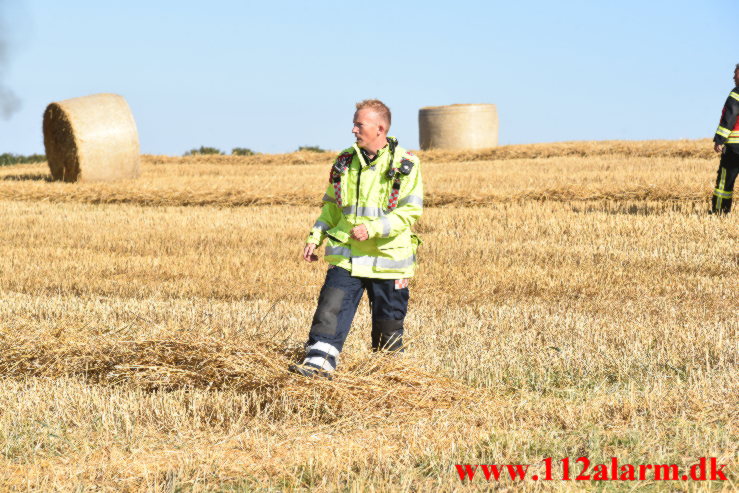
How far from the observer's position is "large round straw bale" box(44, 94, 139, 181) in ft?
65.3

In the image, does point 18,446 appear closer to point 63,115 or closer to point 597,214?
point 597,214

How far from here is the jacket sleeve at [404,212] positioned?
5.53m

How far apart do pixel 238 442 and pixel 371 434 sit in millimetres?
695

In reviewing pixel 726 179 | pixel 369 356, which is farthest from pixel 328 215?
pixel 726 179

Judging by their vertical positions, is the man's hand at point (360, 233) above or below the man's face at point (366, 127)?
below

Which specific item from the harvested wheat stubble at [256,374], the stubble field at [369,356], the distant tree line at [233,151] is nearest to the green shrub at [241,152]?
the distant tree line at [233,151]

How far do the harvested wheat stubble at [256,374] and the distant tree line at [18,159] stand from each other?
78.2 ft

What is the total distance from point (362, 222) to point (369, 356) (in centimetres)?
91

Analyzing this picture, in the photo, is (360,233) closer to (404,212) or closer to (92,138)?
(404,212)

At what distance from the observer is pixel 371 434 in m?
5.06

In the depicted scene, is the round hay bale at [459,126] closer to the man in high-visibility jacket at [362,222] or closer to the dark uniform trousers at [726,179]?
the dark uniform trousers at [726,179]

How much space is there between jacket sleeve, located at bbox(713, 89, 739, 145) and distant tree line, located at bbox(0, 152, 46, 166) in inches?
845

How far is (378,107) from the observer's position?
18.8 ft

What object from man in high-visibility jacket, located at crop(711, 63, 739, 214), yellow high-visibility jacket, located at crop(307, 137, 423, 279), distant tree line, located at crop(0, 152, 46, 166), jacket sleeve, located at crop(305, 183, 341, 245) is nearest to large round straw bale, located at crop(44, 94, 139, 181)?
distant tree line, located at crop(0, 152, 46, 166)
